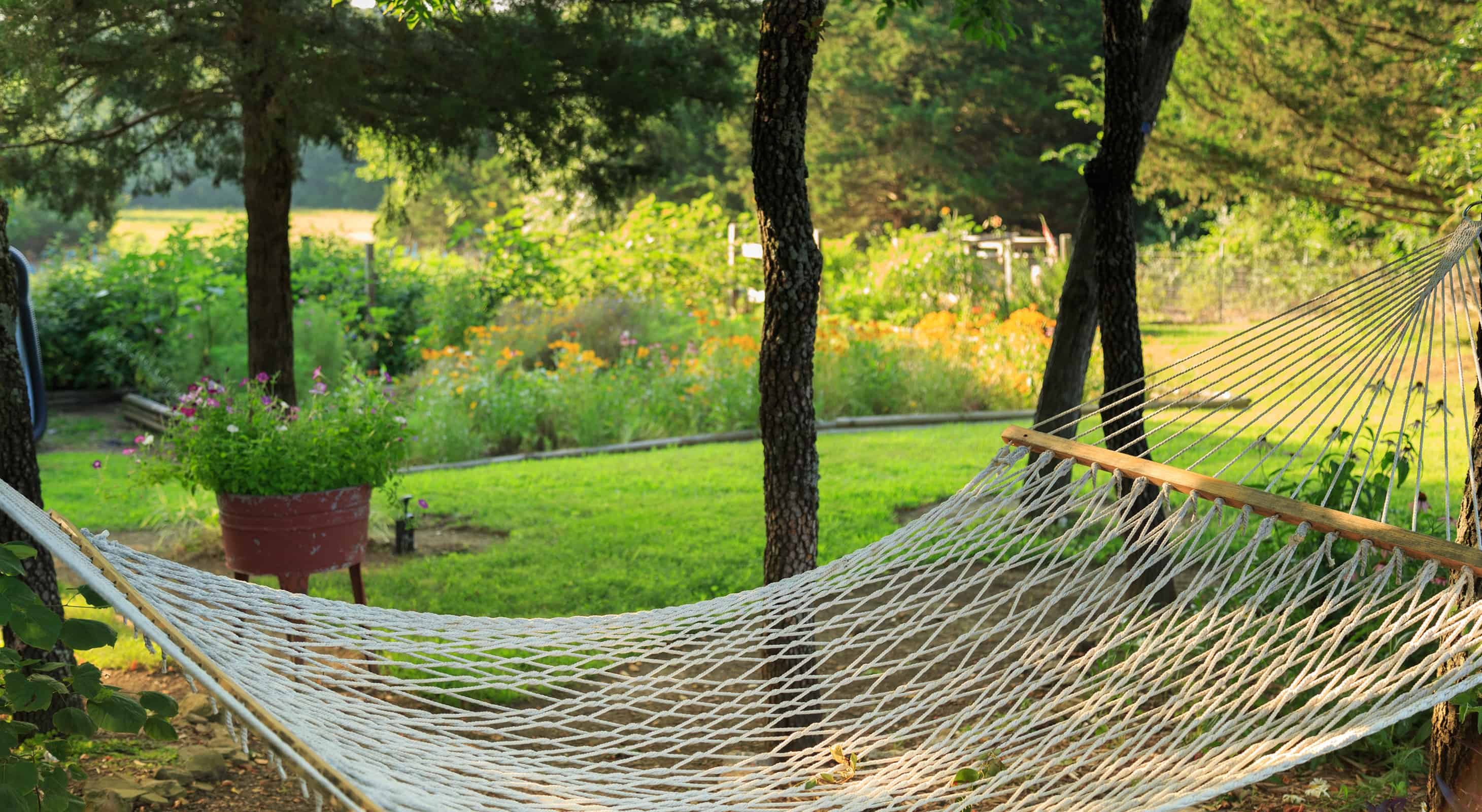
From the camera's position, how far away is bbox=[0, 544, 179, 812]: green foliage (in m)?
1.60

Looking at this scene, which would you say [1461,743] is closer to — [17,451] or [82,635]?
[82,635]

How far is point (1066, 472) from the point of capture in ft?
8.25

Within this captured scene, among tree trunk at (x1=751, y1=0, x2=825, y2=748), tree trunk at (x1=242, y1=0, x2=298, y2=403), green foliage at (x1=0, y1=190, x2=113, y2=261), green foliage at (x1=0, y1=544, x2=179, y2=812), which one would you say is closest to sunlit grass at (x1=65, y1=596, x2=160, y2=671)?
tree trunk at (x1=242, y1=0, x2=298, y2=403)

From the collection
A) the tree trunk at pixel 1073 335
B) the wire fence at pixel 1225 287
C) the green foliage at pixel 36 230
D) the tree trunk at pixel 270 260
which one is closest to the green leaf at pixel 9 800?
the tree trunk at pixel 270 260

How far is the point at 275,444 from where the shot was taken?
2939 mm

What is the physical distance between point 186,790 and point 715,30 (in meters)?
2.96

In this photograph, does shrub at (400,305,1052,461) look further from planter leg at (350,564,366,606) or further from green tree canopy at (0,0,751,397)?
planter leg at (350,564,366,606)

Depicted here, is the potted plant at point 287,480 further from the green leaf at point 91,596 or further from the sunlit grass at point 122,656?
the green leaf at point 91,596

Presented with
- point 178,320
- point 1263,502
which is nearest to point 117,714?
point 1263,502

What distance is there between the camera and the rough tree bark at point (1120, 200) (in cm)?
304

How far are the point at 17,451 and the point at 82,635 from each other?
2.81 ft

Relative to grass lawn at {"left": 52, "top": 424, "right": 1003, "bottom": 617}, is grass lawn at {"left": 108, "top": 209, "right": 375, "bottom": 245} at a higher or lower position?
higher

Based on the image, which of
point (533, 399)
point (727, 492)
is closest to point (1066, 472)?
point (727, 492)

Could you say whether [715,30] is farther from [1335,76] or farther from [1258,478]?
[1335,76]
